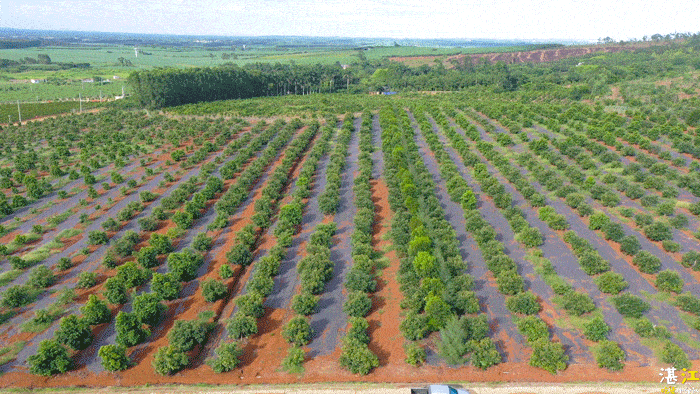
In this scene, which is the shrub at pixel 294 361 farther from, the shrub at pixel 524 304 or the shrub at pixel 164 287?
the shrub at pixel 524 304

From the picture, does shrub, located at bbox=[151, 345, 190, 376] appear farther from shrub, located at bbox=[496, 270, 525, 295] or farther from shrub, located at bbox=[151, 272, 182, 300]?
shrub, located at bbox=[496, 270, 525, 295]

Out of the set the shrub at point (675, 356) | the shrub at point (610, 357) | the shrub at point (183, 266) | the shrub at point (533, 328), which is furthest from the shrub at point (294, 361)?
the shrub at point (675, 356)

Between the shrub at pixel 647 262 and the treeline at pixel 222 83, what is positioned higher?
the treeline at pixel 222 83

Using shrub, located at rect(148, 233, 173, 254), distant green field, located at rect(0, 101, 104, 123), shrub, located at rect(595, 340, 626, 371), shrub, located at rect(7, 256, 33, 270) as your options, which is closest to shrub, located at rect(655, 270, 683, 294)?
shrub, located at rect(595, 340, 626, 371)

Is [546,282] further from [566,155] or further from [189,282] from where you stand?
[566,155]

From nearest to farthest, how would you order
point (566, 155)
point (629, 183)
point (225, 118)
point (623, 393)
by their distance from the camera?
1. point (623, 393)
2. point (629, 183)
3. point (566, 155)
4. point (225, 118)

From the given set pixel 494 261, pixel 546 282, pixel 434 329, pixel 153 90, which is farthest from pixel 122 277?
pixel 153 90
